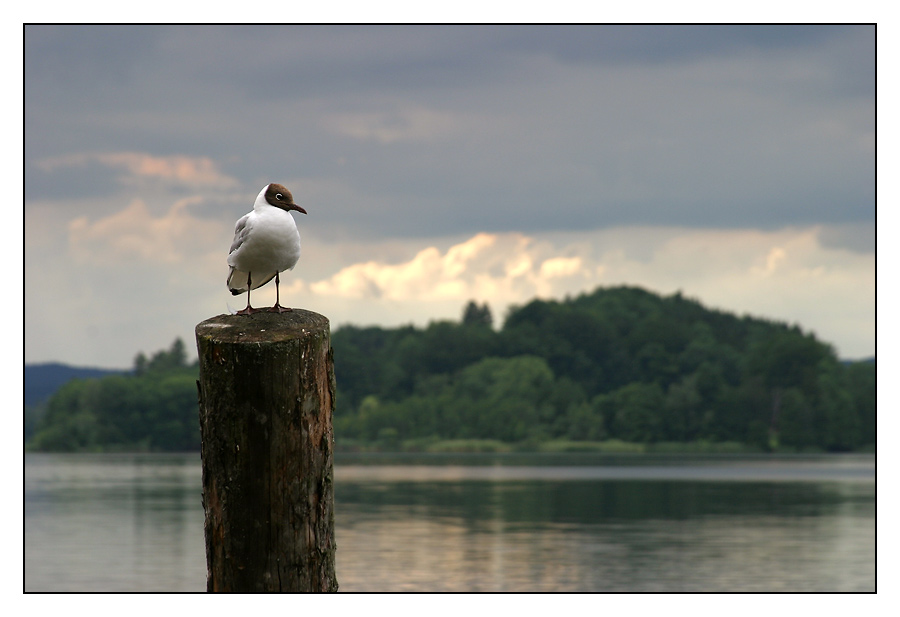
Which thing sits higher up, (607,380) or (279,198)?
(279,198)

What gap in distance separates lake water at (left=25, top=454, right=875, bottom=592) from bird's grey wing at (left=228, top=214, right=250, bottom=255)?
2356 cm

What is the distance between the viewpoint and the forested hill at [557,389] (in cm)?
14812

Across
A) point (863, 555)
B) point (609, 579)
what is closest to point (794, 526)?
point (863, 555)

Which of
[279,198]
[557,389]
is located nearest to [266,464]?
[279,198]

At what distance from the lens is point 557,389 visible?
159 meters

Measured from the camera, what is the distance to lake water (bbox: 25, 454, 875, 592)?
35.6 metres

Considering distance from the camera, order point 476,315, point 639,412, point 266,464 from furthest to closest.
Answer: point 476,315, point 639,412, point 266,464

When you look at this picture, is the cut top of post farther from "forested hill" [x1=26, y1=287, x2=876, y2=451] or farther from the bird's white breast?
"forested hill" [x1=26, y1=287, x2=876, y2=451]

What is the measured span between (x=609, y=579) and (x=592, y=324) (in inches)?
5504

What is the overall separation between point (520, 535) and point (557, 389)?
370 feet

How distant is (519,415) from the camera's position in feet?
510

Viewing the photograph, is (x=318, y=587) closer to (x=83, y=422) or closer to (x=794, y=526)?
(x=794, y=526)

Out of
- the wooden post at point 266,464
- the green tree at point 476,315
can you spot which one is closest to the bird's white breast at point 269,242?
the wooden post at point 266,464

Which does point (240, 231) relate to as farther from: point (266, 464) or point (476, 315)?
point (476, 315)
